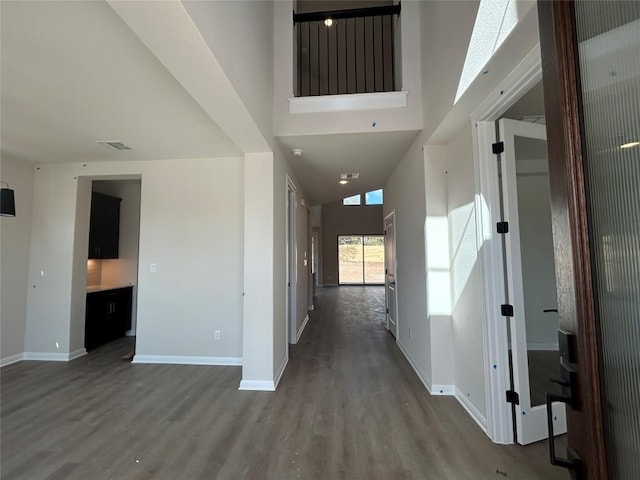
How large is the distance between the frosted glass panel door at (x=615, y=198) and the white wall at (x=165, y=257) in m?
3.43

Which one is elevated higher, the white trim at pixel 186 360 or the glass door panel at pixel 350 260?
the glass door panel at pixel 350 260

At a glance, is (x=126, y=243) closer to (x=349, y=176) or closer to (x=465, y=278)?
(x=349, y=176)

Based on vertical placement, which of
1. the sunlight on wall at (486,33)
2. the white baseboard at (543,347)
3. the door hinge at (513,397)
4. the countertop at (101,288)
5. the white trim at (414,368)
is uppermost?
the sunlight on wall at (486,33)

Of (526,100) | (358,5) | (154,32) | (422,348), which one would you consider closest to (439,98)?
(526,100)

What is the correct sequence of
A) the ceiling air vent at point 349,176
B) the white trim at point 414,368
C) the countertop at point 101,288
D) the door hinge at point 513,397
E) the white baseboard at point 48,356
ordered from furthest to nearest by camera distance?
the ceiling air vent at point 349,176
the countertop at point 101,288
the white baseboard at point 48,356
the white trim at point 414,368
the door hinge at point 513,397

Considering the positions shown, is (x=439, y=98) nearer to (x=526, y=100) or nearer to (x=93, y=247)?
(x=526, y=100)

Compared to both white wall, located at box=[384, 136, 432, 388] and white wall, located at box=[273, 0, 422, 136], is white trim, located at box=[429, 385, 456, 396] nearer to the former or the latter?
white wall, located at box=[384, 136, 432, 388]

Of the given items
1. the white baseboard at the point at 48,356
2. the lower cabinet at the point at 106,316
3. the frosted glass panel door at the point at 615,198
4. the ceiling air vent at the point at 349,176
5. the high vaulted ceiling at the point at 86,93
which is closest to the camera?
the frosted glass panel door at the point at 615,198

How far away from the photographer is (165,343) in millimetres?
3703

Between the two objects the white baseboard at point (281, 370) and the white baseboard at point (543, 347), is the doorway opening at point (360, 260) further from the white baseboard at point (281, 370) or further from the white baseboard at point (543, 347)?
the white baseboard at point (281, 370)

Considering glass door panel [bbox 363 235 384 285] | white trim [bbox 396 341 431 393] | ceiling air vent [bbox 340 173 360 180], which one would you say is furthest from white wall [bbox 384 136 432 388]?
glass door panel [bbox 363 235 384 285]

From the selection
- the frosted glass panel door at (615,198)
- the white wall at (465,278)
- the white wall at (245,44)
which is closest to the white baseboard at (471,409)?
the white wall at (465,278)

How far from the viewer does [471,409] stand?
2414 millimetres

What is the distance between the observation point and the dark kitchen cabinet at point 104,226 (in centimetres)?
440
